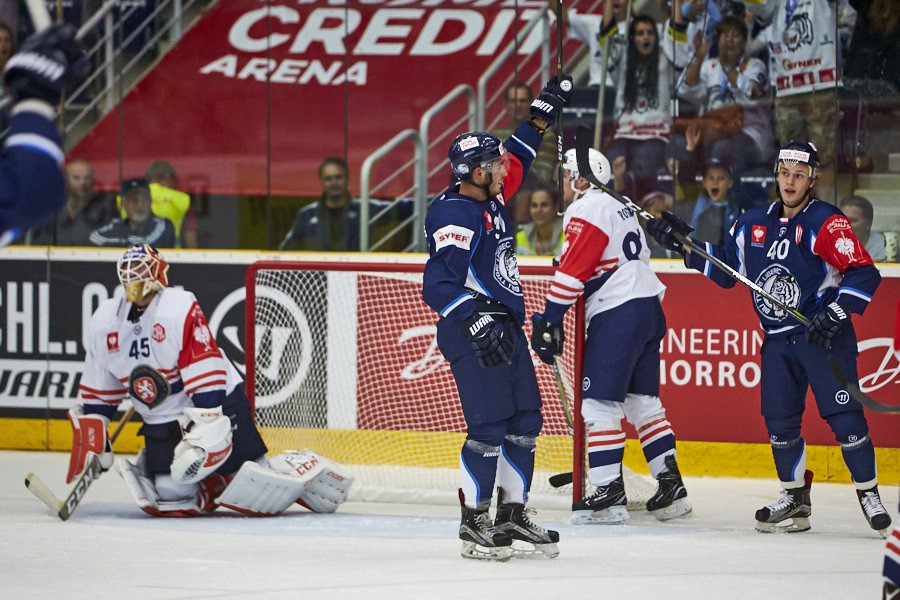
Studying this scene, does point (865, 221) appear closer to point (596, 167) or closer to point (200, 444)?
point (596, 167)

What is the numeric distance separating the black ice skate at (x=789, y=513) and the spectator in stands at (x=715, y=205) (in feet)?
5.93

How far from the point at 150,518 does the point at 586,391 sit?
5.66ft

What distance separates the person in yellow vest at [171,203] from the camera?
788 centimetres

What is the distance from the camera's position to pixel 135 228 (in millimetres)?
7887

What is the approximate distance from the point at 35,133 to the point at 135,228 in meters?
4.76

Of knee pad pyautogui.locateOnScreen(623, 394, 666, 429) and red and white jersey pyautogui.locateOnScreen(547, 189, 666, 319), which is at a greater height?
red and white jersey pyautogui.locateOnScreen(547, 189, 666, 319)

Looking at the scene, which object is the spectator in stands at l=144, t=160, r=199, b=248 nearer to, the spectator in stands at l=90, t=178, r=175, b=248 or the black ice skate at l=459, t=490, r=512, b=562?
the spectator in stands at l=90, t=178, r=175, b=248

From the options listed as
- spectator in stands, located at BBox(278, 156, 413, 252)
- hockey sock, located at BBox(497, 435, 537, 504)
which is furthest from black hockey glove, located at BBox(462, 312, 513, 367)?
spectator in stands, located at BBox(278, 156, 413, 252)

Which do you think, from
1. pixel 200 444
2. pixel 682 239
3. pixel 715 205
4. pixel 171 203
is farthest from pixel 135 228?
pixel 682 239

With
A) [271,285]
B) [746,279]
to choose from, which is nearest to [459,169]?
[746,279]

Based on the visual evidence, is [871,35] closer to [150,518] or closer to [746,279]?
[746,279]

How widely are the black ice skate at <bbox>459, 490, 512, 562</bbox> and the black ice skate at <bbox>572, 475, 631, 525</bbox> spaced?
2.94ft

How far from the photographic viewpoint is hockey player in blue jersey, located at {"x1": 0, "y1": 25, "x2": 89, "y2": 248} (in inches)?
124

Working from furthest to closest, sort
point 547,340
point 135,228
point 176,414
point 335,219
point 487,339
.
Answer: point 135,228, point 335,219, point 176,414, point 547,340, point 487,339
